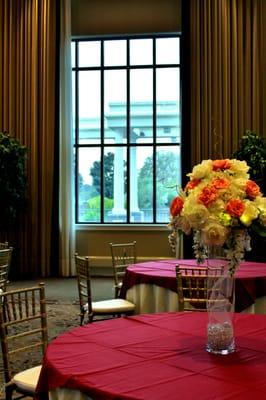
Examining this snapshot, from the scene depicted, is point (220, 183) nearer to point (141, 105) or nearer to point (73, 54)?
point (141, 105)

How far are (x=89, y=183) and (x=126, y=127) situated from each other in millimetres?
1336

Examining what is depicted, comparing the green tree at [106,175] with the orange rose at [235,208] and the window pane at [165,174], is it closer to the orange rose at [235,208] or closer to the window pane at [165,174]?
the window pane at [165,174]

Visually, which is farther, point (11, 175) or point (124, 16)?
point (124, 16)

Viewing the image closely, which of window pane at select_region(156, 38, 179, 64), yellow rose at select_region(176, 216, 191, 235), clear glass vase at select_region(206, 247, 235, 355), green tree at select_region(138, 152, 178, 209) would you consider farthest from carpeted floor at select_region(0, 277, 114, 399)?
window pane at select_region(156, 38, 179, 64)

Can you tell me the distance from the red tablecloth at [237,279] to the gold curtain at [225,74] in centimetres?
477

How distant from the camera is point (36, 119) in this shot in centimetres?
1050

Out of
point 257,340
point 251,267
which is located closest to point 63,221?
point 251,267

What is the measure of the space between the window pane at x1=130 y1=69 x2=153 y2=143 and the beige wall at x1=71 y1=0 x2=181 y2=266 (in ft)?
2.85

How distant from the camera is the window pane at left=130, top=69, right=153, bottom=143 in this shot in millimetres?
10945

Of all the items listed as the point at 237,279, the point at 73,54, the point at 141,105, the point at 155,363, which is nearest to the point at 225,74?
the point at 141,105

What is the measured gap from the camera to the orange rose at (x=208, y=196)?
7.51ft

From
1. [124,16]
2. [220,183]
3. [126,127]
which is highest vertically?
[124,16]

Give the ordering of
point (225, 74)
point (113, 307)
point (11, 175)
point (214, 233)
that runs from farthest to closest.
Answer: point (225, 74) → point (11, 175) → point (113, 307) → point (214, 233)

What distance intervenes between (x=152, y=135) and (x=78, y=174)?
1.67 meters
